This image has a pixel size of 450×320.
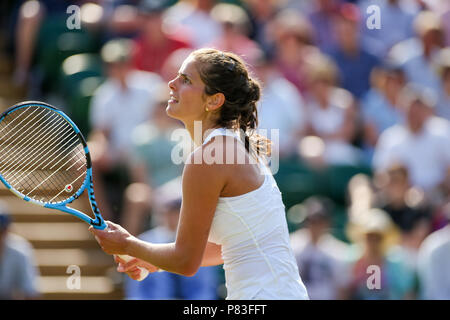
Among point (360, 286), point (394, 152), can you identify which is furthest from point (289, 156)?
point (360, 286)

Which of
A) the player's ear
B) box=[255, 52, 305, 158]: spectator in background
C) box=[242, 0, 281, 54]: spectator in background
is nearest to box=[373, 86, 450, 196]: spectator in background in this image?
box=[255, 52, 305, 158]: spectator in background

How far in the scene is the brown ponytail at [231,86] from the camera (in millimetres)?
2994

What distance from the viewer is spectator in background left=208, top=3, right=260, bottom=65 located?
6.68 meters

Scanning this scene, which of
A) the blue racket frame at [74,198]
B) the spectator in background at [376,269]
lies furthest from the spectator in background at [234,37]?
the blue racket frame at [74,198]

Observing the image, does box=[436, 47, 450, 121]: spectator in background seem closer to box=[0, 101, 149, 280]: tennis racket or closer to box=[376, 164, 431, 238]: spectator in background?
box=[376, 164, 431, 238]: spectator in background

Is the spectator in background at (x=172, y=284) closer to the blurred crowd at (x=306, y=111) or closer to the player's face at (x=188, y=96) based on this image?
the blurred crowd at (x=306, y=111)

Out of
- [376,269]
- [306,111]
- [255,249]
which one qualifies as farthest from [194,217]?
[306,111]

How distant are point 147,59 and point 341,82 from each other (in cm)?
165

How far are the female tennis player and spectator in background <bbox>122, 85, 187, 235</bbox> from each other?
2819mm

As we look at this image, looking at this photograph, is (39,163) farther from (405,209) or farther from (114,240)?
(405,209)

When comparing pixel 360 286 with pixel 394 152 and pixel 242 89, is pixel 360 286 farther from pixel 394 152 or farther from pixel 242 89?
pixel 242 89

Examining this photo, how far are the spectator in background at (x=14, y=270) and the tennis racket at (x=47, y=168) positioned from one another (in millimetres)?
343

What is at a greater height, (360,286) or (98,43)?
(98,43)

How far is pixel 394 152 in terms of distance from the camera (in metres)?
6.20
